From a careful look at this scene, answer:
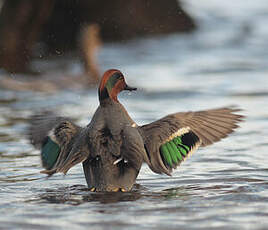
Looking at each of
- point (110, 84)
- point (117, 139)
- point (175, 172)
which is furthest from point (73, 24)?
point (117, 139)

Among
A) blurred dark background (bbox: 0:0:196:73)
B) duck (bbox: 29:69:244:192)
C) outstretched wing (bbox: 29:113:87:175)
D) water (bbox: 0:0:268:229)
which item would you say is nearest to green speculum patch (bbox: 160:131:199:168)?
duck (bbox: 29:69:244:192)

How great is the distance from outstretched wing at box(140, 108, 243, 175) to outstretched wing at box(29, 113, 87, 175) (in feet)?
1.82

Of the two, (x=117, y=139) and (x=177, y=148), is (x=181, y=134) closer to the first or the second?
(x=177, y=148)

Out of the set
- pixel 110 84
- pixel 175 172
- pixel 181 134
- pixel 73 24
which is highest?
pixel 73 24

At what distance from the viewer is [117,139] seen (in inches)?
198

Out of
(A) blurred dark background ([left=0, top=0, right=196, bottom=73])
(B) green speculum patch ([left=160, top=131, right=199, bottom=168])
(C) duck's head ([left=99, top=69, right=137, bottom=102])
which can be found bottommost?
(B) green speculum patch ([left=160, top=131, right=199, bottom=168])

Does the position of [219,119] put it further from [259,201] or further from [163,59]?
[163,59]

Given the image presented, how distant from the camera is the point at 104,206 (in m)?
4.68

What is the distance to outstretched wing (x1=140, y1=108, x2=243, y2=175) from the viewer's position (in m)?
5.23

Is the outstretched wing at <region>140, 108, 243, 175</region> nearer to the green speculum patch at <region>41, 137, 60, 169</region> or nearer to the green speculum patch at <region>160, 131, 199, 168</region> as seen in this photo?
the green speculum patch at <region>160, 131, 199, 168</region>

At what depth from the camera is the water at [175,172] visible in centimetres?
434

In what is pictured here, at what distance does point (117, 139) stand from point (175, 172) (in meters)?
0.94

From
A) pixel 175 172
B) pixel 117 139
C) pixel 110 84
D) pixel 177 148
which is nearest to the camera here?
pixel 117 139

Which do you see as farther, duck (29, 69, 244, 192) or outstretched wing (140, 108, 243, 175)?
outstretched wing (140, 108, 243, 175)
